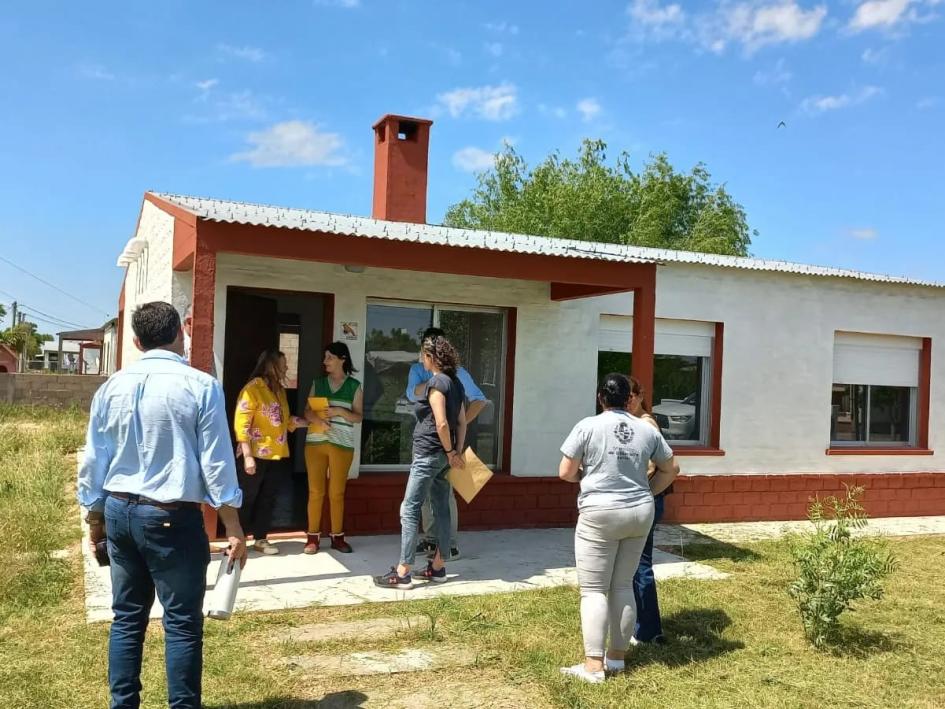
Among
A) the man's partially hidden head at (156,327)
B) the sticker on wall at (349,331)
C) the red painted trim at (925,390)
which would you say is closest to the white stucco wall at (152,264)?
the sticker on wall at (349,331)

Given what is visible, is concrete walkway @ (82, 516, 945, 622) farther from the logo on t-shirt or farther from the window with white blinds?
the window with white blinds

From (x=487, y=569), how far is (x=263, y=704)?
2.95 meters

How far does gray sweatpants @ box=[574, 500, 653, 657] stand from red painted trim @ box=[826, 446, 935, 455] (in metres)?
6.65

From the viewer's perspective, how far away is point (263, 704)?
388 cm

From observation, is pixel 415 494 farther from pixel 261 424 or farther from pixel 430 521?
pixel 261 424

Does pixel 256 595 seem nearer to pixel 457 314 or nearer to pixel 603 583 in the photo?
pixel 603 583

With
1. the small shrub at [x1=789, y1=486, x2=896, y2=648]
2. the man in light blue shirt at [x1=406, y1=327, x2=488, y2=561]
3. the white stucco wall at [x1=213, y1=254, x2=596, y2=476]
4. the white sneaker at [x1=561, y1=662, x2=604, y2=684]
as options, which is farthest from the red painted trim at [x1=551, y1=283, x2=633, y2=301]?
the white sneaker at [x1=561, y1=662, x2=604, y2=684]

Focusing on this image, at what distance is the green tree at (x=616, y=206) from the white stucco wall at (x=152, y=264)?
2518 cm

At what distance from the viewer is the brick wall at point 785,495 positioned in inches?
360

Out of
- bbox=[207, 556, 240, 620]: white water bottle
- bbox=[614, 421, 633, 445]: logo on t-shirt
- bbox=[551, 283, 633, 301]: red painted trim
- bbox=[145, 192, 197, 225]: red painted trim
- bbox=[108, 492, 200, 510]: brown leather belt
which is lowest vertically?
bbox=[207, 556, 240, 620]: white water bottle

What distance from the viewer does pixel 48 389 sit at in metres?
19.9

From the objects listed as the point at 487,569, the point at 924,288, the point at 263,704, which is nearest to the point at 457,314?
the point at 487,569

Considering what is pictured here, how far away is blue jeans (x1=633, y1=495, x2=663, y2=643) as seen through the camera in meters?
→ 4.81

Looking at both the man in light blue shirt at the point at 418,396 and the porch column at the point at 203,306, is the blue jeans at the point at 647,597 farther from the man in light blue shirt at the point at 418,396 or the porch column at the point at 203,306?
the porch column at the point at 203,306
